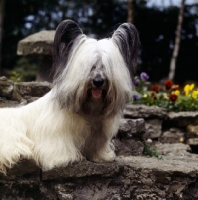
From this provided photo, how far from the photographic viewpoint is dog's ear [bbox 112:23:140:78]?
143 inches

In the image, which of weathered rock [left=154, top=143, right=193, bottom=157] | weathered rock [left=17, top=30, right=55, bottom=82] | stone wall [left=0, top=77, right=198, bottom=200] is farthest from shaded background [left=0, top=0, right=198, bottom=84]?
stone wall [left=0, top=77, right=198, bottom=200]

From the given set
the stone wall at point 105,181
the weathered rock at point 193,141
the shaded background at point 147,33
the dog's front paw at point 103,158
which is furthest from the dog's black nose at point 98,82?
the shaded background at point 147,33

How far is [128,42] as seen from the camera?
368cm

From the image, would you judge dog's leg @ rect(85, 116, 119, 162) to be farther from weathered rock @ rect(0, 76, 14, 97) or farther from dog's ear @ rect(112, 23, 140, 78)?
weathered rock @ rect(0, 76, 14, 97)

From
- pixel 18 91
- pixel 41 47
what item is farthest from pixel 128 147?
pixel 41 47

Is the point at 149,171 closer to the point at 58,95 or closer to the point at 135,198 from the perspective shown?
the point at 135,198

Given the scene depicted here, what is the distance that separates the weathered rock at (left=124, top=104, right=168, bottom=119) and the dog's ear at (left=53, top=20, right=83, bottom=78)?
9.94 ft

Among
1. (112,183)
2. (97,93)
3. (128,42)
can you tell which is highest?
(128,42)

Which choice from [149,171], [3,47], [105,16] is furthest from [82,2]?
[149,171]

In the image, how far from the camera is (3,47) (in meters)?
17.5

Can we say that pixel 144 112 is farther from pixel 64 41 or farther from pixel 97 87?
pixel 97 87

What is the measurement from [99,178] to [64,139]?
1.78ft

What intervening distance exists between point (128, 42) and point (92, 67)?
0.51 m

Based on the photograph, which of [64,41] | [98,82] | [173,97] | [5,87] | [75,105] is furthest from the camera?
[173,97]
